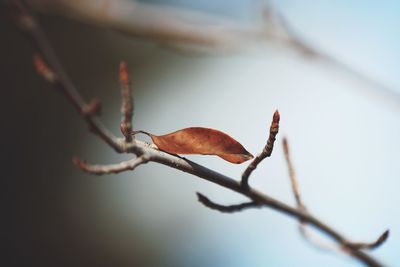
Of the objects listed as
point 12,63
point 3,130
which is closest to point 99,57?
point 12,63

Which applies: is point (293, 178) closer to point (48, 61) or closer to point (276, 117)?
point (276, 117)

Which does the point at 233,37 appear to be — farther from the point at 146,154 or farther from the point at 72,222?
the point at 72,222

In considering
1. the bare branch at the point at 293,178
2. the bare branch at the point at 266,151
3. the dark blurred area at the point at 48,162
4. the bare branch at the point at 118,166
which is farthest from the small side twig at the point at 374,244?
the dark blurred area at the point at 48,162

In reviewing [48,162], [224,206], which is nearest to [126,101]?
[224,206]

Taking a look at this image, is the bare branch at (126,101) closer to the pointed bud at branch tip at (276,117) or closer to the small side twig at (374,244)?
the pointed bud at branch tip at (276,117)

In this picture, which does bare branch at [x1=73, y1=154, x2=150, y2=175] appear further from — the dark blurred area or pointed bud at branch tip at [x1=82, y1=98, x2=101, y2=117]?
the dark blurred area

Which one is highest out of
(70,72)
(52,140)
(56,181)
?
(70,72)
